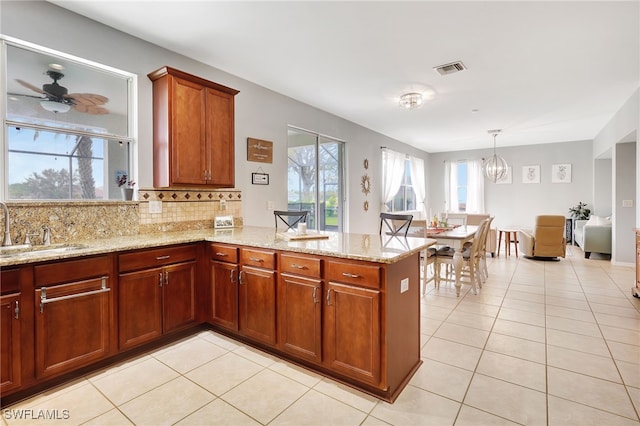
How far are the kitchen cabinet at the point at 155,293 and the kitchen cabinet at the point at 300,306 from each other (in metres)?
0.91

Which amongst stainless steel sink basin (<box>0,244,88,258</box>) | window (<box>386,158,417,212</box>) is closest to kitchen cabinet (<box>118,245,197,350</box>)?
stainless steel sink basin (<box>0,244,88,258</box>)

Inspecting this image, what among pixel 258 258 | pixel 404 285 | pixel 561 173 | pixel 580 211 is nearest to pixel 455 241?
pixel 404 285

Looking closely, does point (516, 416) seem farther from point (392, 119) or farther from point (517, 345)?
point (392, 119)

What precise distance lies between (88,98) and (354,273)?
2.67 metres

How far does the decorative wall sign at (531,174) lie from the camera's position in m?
8.45

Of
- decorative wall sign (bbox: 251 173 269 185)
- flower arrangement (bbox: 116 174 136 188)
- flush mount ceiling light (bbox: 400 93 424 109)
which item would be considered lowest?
flower arrangement (bbox: 116 174 136 188)

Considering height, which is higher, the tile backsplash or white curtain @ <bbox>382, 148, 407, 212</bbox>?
white curtain @ <bbox>382, 148, 407, 212</bbox>

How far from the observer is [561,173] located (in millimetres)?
8180

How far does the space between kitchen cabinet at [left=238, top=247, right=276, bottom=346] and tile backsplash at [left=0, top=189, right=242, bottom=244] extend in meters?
1.04

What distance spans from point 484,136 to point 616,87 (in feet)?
10.3

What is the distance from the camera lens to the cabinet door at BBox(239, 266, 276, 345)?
2.47m

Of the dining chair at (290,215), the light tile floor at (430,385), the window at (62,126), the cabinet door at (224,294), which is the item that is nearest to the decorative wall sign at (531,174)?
the light tile floor at (430,385)

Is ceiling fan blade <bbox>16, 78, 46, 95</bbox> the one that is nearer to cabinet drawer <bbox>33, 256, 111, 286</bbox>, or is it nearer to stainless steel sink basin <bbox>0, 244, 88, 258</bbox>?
stainless steel sink basin <bbox>0, 244, 88, 258</bbox>

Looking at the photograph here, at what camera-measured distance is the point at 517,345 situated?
2.71 m
